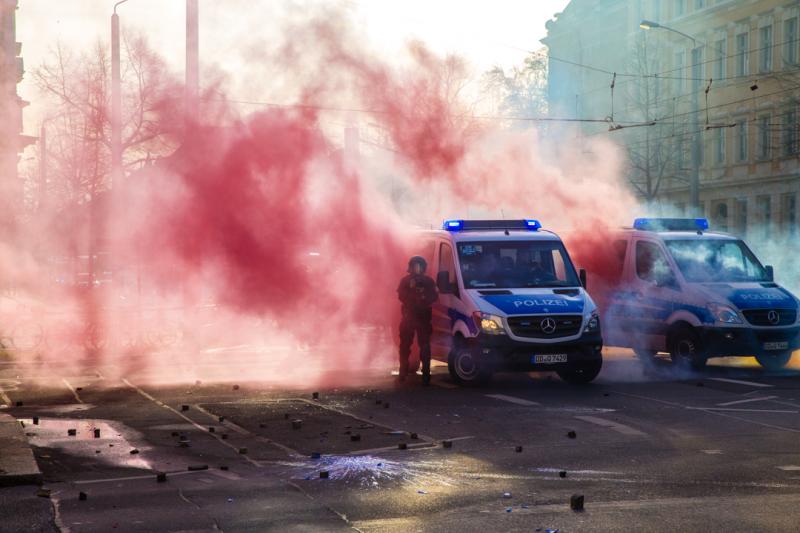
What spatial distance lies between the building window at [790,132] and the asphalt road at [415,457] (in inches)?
1038

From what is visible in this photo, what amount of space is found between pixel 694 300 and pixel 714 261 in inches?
40.6

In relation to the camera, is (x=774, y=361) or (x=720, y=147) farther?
(x=720, y=147)

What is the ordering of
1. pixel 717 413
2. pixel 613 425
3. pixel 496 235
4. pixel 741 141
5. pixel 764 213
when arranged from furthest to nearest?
pixel 741 141 < pixel 764 213 < pixel 496 235 < pixel 717 413 < pixel 613 425

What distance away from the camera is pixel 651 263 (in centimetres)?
1877

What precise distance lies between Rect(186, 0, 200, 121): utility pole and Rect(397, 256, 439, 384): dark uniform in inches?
247

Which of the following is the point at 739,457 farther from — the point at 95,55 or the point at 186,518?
the point at 95,55

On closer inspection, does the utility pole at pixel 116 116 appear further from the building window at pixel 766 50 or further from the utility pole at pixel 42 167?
the building window at pixel 766 50

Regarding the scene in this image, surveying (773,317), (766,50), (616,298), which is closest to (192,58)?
(616,298)

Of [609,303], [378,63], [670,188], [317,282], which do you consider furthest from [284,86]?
[670,188]

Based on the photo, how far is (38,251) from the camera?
26203mm

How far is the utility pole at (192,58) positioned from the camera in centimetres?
2169

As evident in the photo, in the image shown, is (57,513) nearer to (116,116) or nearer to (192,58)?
(192,58)

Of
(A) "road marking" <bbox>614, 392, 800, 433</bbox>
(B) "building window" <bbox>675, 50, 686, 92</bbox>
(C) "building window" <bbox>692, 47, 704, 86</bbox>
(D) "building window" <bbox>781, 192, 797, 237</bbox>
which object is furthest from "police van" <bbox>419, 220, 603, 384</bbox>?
(C) "building window" <bbox>692, 47, 704, 86</bbox>

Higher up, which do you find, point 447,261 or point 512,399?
point 447,261
